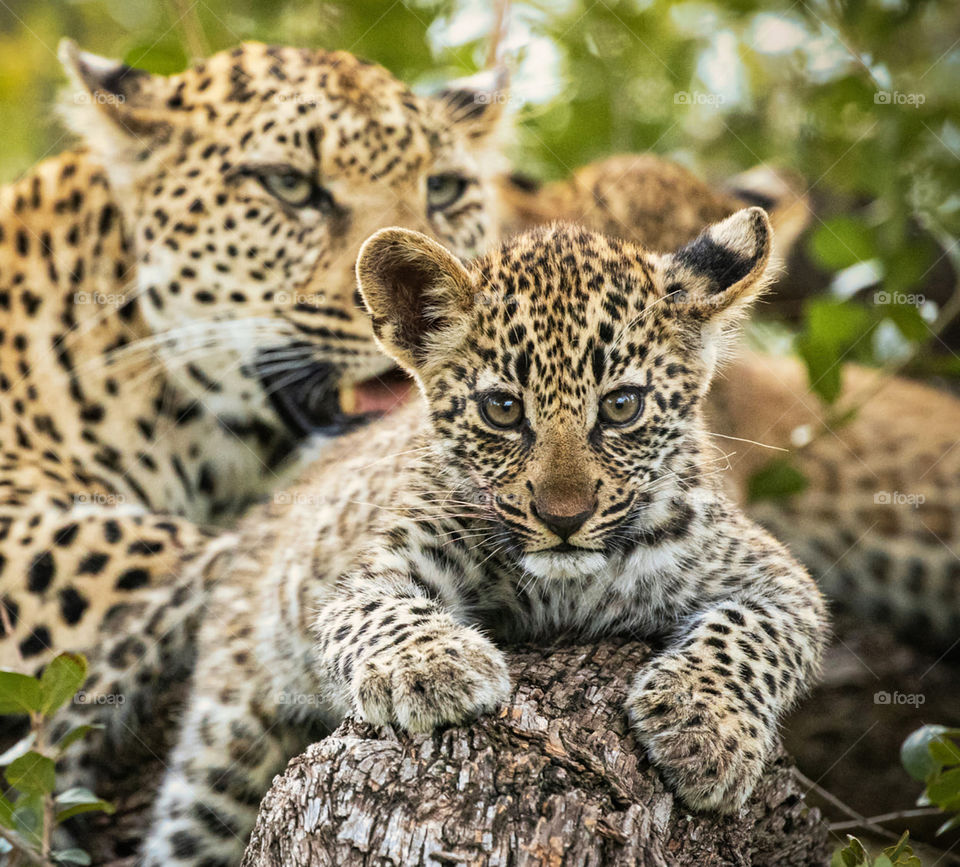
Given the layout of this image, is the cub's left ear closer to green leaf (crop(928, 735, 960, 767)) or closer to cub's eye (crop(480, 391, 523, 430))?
cub's eye (crop(480, 391, 523, 430))

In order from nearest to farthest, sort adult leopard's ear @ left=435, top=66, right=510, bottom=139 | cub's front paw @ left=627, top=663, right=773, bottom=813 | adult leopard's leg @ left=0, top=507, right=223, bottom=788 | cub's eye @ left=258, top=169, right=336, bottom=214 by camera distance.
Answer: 1. cub's front paw @ left=627, top=663, right=773, bottom=813
2. adult leopard's leg @ left=0, top=507, right=223, bottom=788
3. cub's eye @ left=258, top=169, right=336, bottom=214
4. adult leopard's ear @ left=435, top=66, right=510, bottom=139

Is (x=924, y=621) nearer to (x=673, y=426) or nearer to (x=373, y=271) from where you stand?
(x=673, y=426)

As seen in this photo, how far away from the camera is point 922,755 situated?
Answer: 189 inches

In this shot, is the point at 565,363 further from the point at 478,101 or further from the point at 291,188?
the point at 478,101

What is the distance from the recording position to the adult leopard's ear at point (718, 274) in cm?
471

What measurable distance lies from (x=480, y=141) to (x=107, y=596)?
378 centimetres

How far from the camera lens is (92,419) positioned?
23.0 ft

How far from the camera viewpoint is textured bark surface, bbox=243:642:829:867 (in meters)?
3.46

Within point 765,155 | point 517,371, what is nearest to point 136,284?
point 517,371

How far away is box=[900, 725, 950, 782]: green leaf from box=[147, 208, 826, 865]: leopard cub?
0.60 metres

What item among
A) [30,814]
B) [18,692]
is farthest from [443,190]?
[30,814]

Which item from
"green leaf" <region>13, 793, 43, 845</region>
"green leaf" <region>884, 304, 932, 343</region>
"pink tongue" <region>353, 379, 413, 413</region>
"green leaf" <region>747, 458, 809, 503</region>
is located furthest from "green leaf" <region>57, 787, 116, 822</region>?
"green leaf" <region>884, 304, 932, 343</region>

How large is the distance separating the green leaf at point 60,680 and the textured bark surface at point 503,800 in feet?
3.43

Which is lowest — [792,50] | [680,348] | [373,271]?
[680,348]
